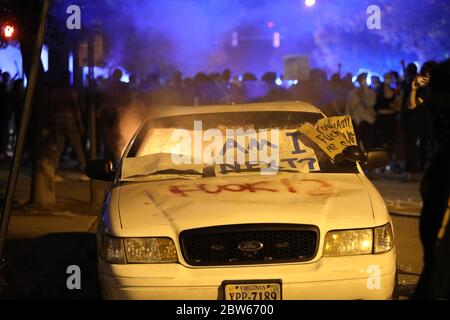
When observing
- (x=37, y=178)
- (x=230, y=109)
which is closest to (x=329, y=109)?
(x=37, y=178)

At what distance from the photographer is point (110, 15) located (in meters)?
13.0

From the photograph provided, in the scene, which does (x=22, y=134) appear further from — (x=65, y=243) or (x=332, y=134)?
(x=65, y=243)

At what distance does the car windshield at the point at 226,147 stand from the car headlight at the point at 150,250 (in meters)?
1.05

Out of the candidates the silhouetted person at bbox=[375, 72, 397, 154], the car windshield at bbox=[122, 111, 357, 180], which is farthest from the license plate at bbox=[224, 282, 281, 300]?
the silhouetted person at bbox=[375, 72, 397, 154]

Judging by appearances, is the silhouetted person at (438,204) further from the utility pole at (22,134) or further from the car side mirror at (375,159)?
the utility pole at (22,134)

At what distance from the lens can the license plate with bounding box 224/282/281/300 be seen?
420 cm

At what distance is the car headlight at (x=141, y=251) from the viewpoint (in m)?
4.39

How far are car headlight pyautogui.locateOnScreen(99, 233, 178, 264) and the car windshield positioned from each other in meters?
1.05

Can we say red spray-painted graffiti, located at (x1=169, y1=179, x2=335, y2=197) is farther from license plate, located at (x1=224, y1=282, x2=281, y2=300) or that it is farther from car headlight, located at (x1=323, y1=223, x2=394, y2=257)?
license plate, located at (x1=224, y1=282, x2=281, y2=300)

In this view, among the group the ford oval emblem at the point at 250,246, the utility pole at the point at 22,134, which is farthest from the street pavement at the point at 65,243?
the ford oval emblem at the point at 250,246

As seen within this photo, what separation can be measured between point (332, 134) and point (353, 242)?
5.00ft

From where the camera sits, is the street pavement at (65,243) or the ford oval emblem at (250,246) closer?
the ford oval emblem at (250,246)

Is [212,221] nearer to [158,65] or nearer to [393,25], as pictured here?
[393,25]
